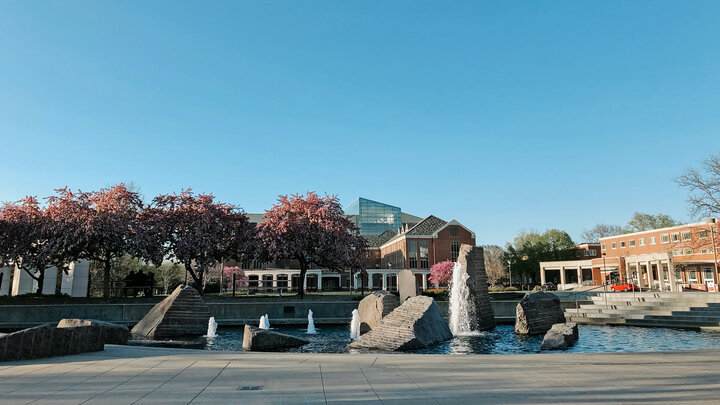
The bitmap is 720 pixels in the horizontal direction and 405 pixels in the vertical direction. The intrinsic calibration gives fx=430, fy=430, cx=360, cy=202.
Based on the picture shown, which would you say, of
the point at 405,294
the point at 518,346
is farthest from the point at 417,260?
the point at 518,346

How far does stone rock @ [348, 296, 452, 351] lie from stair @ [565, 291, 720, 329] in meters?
11.4

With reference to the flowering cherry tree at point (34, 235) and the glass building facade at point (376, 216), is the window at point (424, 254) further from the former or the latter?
the flowering cherry tree at point (34, 235)

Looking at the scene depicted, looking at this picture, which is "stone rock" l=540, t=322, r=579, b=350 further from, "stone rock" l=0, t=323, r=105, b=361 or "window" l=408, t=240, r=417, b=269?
"window" l=408, t=240, r=417, b=269

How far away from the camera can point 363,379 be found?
7.11 meters

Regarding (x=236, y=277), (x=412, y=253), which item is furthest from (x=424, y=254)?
(x=236, y=277)

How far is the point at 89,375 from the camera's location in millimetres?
7617

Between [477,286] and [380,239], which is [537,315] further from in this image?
[380,239]

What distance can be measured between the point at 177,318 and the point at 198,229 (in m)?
14.0

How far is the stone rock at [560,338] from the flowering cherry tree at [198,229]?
72.8 feet

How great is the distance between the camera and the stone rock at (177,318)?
16.5 metres

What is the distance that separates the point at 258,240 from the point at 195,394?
85.5 feet

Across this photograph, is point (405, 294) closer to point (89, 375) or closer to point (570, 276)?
point (89, 375)

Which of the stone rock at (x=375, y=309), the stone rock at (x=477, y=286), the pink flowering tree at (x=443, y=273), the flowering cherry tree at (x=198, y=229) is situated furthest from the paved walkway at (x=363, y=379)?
the pink flowering tree at (x=443, y=273)

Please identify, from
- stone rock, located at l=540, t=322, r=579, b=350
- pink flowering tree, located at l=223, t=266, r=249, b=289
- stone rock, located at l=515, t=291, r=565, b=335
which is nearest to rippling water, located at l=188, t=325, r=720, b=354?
stone rock, located at l=540, t=322, r=579, b=350
